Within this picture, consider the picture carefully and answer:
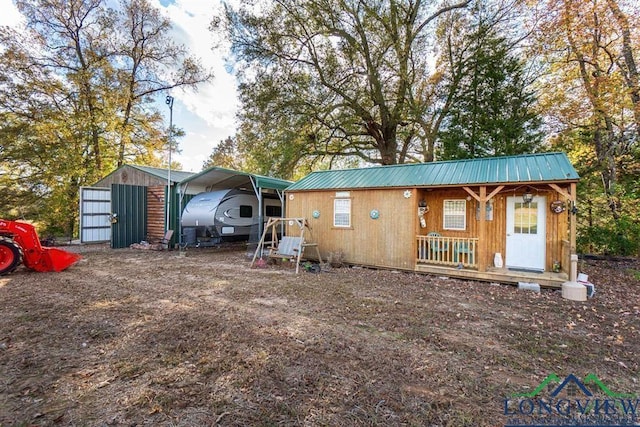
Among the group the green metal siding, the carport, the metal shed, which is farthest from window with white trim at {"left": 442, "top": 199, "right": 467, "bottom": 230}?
the green metal siding

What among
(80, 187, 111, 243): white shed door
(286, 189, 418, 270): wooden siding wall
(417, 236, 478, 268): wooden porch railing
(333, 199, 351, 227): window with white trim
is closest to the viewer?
(417, 236, 478, 268): wooden porch railing

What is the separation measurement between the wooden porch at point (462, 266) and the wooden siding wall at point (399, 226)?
351 mm

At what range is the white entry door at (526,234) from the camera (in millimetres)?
7121

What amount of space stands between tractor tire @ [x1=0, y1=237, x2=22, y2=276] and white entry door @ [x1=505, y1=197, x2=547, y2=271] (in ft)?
38.8

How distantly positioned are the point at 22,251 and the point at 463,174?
1092 centimetres

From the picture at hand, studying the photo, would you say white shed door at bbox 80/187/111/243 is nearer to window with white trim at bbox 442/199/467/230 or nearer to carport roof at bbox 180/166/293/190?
carport roof at bbox 180/166/293/190

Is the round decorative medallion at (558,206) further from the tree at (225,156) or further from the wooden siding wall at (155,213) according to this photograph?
the tree at (225,156)

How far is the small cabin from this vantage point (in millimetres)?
6762

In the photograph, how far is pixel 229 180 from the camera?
1237 centimetres

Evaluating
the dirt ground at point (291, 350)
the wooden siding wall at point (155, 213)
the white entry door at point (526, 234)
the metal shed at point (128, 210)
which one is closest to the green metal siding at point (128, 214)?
the metal shed at point (128, 210)

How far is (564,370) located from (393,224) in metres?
5.16

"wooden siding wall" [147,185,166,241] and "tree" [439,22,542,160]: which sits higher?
"tree" [439,22,542,160]

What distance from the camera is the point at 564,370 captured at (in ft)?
9.72

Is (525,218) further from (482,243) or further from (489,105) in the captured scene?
(489,105)
